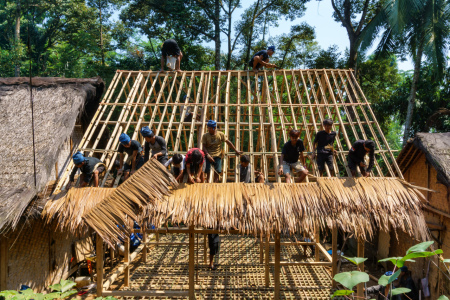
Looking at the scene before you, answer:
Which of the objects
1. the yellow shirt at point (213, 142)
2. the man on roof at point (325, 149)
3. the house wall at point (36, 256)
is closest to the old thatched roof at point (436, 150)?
the man on roof at point (325, 149)

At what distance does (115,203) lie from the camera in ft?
18.0

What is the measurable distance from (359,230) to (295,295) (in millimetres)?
2363

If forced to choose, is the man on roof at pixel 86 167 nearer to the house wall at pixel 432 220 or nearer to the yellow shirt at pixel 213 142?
the yellow shirt at pixel 213 142

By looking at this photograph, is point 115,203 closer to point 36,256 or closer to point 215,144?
point 215,144

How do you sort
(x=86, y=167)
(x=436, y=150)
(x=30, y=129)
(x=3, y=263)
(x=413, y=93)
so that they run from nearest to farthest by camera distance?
(x=3, y=263) < (x=86, y=167) < (x=30, y=129) < (x=436, y=150) < (x=413, y=93)

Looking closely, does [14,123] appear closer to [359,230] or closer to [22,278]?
[22,278]

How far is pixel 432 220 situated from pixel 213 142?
599cm

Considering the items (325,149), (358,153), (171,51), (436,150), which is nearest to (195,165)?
(325,149)

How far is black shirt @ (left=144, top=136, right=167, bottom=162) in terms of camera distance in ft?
21.8

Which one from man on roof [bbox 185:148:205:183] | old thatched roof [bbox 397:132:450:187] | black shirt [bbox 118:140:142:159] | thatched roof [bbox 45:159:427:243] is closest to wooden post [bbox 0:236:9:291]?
thatched roof [bbox 45:159:427:243]

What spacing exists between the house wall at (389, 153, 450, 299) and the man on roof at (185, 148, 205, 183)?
17.0ft

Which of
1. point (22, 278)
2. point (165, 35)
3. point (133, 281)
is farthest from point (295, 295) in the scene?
point (165, 35)

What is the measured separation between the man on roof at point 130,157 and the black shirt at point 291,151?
2.95 meters

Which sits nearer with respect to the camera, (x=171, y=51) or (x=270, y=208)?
(x=270, y=208)
